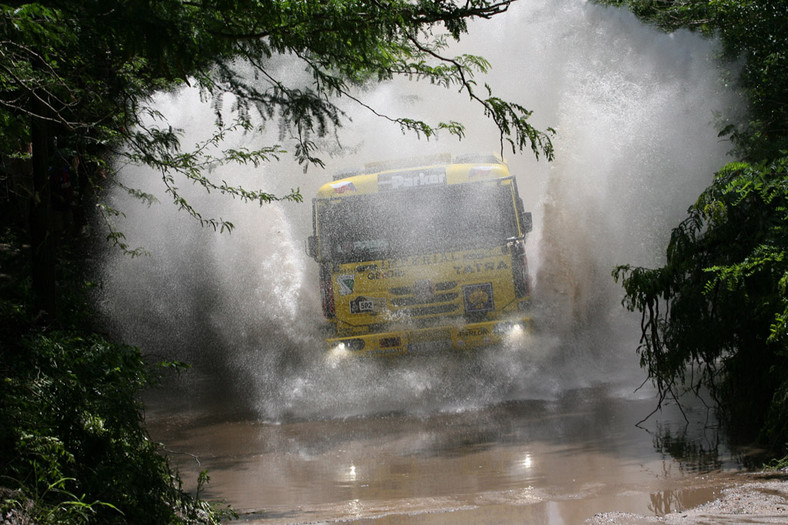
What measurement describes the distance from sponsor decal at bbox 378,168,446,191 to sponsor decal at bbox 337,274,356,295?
1345 mm

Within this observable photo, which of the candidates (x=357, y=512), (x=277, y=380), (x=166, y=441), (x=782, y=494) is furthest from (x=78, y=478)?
(x=277, y=380)

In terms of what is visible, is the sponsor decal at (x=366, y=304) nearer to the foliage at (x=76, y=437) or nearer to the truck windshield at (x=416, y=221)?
the truck windshield at (x=416, y=221)

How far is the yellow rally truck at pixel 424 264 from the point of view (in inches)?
405

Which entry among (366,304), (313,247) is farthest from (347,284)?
(313,247)

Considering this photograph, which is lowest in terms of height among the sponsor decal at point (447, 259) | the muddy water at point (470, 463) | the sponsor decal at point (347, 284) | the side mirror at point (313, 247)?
the muddy water at point (470, 463)

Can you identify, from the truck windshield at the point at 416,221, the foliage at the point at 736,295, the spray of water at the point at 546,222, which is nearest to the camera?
the foliage at the point at 736,295

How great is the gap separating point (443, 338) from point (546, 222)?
4.44 m

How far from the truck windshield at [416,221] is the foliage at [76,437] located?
5466 mm

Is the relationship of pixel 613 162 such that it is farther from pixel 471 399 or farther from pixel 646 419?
pixel 646 419

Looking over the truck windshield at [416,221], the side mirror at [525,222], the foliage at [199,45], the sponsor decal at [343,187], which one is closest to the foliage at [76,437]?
the foliage at [199,45]

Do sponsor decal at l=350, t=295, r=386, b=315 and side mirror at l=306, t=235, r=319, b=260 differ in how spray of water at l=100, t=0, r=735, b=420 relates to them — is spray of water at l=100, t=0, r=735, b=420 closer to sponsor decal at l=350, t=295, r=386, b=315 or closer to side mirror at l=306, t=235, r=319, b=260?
sponsor decal at l=350, t=295, r=386, b=315

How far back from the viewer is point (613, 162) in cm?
1377

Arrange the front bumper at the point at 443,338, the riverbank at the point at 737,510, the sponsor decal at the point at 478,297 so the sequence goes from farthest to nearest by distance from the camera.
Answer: the sponsor decal at the point at 478,297 < the front bumper at the point at 443,338 < the riverbank at the point at 737,510

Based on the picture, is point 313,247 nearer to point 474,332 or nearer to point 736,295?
point 474,332
